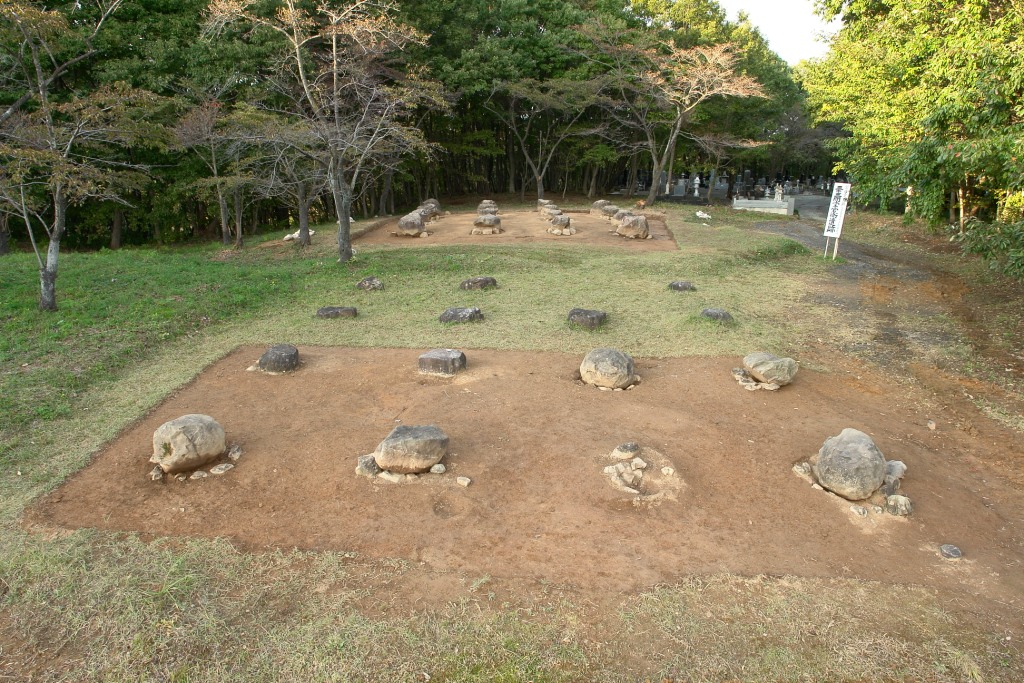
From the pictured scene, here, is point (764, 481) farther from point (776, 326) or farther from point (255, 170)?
point (255, 170)

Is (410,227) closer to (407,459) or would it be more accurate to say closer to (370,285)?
(370,285)

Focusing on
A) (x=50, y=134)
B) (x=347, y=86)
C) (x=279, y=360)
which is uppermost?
(x=347, y=86)

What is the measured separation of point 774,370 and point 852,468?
2.63 metres

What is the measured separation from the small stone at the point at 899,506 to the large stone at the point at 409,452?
4.26 m

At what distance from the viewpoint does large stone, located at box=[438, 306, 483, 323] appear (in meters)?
10.8

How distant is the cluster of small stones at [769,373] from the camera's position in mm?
8133

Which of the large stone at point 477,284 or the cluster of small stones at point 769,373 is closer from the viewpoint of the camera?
the cluster of small stones at point 769,373

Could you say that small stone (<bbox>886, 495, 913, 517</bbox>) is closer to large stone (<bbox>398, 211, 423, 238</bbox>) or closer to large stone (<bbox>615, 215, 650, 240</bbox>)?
large stone (<bbox>615, 215, 650, 240</bbox>)

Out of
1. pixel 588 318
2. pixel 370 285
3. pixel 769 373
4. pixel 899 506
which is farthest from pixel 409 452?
pixel 370 285

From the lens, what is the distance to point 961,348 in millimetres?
9945

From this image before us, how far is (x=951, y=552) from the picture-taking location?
16.5ft

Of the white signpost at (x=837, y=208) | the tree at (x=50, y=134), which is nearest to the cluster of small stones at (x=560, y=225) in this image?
the white signpost at (x=837, y=208)

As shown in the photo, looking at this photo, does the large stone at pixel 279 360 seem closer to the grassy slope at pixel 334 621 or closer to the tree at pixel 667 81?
the grassy slope at pixel 334 621

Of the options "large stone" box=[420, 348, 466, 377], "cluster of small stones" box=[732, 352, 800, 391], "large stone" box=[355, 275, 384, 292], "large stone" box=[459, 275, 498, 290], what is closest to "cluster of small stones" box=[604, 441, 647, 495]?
"cluster of small stones" box=[732, 352, 800, 391]
